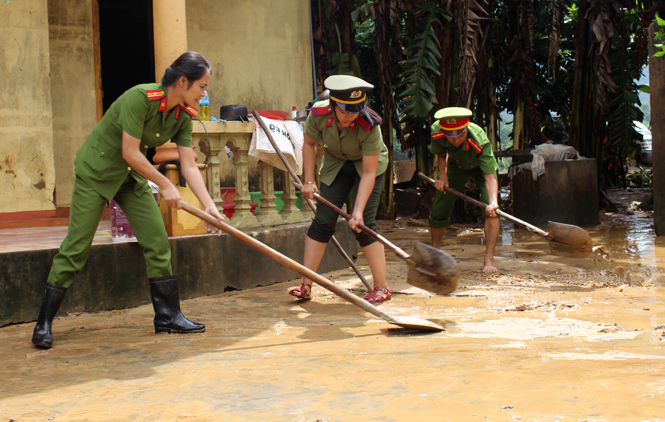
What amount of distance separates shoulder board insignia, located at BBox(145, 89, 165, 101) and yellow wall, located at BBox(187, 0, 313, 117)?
475 centimetres

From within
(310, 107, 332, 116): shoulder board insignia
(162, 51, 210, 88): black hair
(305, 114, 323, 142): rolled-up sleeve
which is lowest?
(305, 114, 323, 142): rolled-up sleeve

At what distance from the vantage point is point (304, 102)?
9.26 metres

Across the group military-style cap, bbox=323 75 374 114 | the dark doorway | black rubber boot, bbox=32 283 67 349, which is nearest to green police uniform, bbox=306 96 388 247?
military-style cap, bbox=323 75 374 114

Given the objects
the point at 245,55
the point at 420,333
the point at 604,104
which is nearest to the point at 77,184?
the point at 420,333

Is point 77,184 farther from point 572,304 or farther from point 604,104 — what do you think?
point 604,104

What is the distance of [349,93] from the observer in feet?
13.6

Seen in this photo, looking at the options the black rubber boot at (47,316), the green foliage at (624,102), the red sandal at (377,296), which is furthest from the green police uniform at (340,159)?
the green foliage at (624,102)

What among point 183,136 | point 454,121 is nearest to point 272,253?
point 183,136

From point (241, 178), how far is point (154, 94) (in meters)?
2.03

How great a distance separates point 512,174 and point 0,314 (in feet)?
26.4

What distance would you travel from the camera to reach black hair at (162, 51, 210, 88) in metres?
3.54

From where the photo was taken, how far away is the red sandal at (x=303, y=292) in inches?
189

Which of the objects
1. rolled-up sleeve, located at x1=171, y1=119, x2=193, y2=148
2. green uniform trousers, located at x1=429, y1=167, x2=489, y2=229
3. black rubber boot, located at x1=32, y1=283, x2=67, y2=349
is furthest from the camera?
green uniform trousers, located at x1=429, y1=167, x2=489, y2=229

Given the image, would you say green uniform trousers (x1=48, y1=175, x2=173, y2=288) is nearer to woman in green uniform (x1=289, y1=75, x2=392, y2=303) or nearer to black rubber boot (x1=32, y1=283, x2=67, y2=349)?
black rubber boot (x1=32, y1=283, x2=67, y2=349)
